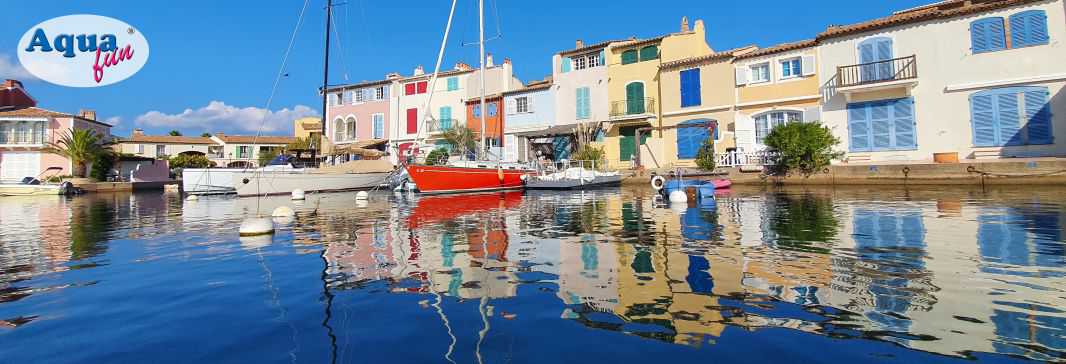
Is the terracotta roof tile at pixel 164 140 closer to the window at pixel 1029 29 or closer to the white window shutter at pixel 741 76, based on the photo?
the white window shutter at pixel 741 76

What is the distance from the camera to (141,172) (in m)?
40.4

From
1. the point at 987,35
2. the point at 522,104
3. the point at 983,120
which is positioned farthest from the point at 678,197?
the point at 522,104

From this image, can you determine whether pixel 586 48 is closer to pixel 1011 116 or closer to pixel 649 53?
pixel 649 53

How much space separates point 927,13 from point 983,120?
5054 mm

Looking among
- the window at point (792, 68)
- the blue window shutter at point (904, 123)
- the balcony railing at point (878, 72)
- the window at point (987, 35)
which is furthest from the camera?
the window at point (792, 68)

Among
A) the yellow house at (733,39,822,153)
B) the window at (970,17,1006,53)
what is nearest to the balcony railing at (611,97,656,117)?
the yellow house at (733,39,822,153)

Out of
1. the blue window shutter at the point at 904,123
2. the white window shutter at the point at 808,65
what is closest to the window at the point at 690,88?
the white window shutter at the point at 808,65

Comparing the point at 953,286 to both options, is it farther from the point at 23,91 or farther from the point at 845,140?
the point at 23,91

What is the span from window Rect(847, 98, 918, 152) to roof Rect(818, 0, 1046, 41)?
3.39m

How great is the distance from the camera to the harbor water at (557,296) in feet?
9.50

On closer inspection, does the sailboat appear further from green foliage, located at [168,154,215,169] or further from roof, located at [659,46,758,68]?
green foliage, located at [168,154,215,169]

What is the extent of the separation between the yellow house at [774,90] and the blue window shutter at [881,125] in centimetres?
222

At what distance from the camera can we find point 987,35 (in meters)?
20.1

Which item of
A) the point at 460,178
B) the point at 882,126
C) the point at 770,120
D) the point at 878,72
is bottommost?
the point at 460,178
